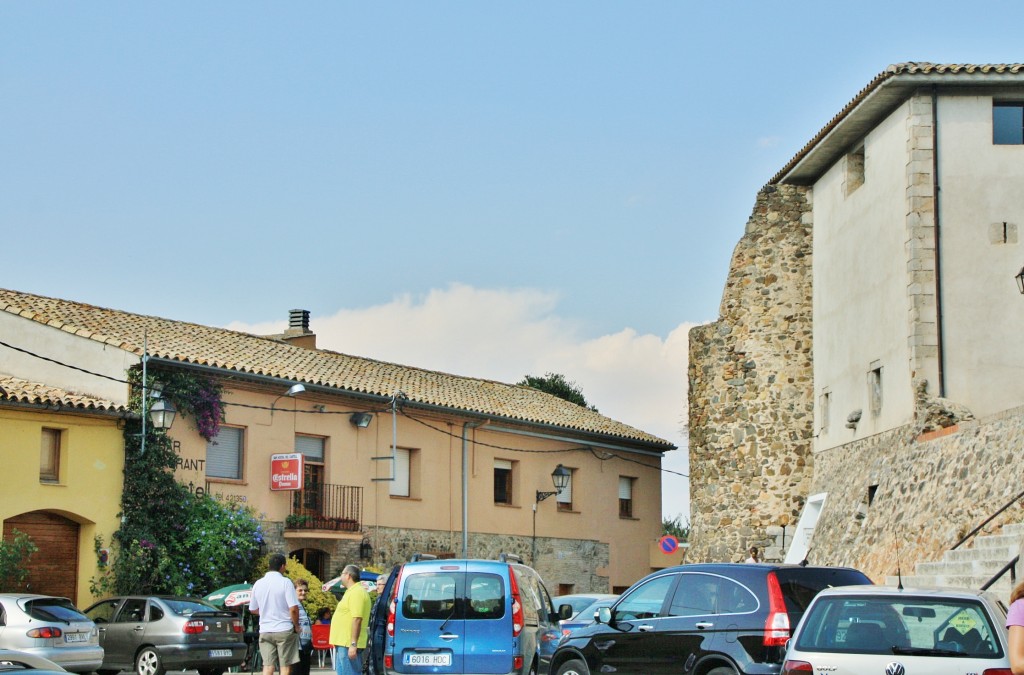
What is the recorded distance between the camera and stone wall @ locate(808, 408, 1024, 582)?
2106cm

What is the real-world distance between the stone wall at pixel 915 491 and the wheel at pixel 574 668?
8.25 meters

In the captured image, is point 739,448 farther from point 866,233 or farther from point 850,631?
point 850,631

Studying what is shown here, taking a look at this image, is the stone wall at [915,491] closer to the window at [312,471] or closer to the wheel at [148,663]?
the window at [312,471]

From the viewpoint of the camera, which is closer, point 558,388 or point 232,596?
point 232,596

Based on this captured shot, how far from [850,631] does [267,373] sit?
2215 cm

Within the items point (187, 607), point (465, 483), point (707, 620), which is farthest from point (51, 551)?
point (707, 620)

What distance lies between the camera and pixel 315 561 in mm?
31984

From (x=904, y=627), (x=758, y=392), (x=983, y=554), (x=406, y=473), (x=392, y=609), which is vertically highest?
(x=758, y=392)

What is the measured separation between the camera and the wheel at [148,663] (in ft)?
71.4

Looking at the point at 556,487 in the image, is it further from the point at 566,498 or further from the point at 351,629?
the point at 351,629

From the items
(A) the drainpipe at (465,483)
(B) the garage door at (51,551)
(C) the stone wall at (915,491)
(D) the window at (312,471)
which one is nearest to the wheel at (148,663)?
(B) the garage door at (51,551)

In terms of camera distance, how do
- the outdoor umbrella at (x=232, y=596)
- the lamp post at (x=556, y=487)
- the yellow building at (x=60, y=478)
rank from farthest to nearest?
the lamp post at (x=556, y=487) < the yellow building at (x=60, y=478) < the outdoor umbrella at (x=232, y=596)

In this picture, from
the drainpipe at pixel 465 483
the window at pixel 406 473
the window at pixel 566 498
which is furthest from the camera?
the window at pixel 566 498

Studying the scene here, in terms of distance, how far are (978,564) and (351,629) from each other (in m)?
8.92
